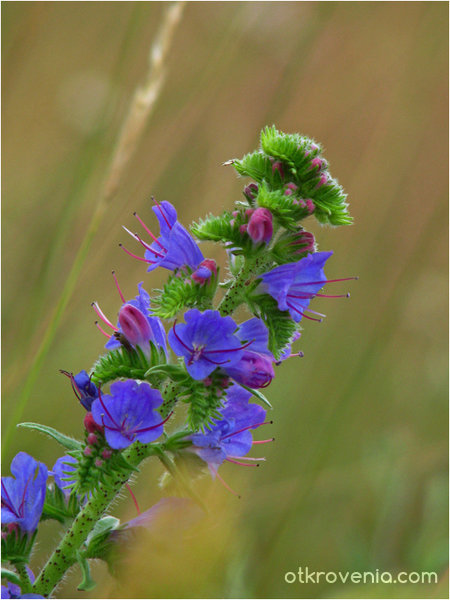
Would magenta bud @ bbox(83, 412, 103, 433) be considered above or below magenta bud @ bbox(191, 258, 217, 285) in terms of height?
below

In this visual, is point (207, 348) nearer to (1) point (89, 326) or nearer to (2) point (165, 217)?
(2) point (165, 217)

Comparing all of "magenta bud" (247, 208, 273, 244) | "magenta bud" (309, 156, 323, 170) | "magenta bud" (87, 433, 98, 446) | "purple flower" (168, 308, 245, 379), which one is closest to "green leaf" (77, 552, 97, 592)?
"magenta bud" (87, 433, 98, 446)

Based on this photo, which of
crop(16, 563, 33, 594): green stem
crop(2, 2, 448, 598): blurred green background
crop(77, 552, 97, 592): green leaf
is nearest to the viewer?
crop(77, 552, 97, 592): green leaf

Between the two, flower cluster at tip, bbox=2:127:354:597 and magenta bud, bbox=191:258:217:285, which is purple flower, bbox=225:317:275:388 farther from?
magenta bud, bbox=191:258:217:285

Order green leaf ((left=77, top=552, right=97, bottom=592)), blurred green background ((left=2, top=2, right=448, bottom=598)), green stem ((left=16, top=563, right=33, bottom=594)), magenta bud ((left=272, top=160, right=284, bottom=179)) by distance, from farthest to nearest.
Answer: blurred green background ((left=2, top=2, right=448, bottom=598))
magenta bud ((left=272, top=160, right=284, bottom=179))
green stem ((left=16, top=563, right=33, bottom=594))
green leaf ((left=77, top=552, right=97, bottom=592))

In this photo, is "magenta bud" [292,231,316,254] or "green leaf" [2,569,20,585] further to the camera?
"magenta bud" [292,231,316,254]

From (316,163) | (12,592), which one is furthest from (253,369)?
(12,592)

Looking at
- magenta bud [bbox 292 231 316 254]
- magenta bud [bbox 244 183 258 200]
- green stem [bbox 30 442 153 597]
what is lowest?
green stem [bbox 30 442 153 597]

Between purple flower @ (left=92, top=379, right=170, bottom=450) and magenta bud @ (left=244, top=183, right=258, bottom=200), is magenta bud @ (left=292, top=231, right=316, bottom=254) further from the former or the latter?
purple flower @ (left=92, top=379, right=170, bottom=450)
